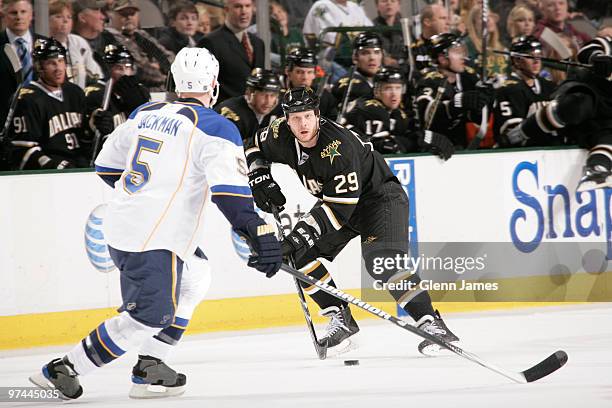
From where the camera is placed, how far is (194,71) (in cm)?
393

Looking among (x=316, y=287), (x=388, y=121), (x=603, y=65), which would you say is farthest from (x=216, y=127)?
(x=603, y=65)

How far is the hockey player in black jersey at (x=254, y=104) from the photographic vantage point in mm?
6105

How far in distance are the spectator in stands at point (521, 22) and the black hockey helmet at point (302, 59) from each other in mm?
1856

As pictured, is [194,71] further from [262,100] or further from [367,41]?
[367,41]

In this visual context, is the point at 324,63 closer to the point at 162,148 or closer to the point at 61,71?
the point at 61,71

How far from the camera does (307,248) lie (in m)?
4.76

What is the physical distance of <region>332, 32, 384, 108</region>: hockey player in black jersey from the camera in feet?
21.7

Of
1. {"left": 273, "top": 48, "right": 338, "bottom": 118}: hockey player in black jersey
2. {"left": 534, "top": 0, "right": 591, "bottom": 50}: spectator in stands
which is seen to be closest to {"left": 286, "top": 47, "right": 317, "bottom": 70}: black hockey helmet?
{"left": 273, "top": 48, "right": 338, "bottom": 118}: hockey player in black jersey

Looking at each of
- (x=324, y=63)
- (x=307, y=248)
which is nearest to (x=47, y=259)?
(x=307, y=248)

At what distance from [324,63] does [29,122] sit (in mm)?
1920

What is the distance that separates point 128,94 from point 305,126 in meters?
1.85

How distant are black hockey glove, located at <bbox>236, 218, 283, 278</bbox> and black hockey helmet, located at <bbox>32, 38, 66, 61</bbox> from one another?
257 cm

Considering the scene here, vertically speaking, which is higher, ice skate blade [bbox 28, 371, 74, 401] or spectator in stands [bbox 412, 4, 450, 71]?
spectator in stands [bbox 412, 4, 450, 71]

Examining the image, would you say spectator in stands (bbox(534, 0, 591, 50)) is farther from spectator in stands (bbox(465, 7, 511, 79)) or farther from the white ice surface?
the white ice surface
